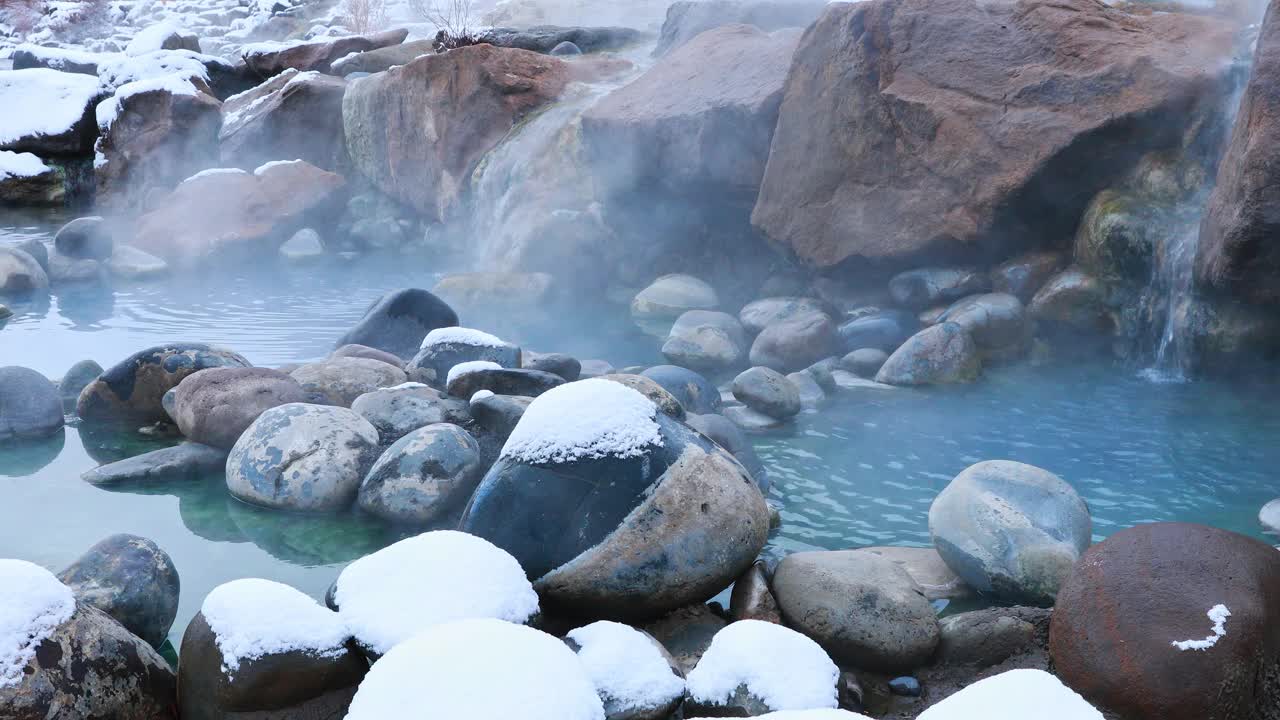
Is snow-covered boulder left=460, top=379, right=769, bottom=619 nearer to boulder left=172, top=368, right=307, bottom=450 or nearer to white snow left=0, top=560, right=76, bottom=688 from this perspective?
white snow left=0, top=560, right=76, bottom=688

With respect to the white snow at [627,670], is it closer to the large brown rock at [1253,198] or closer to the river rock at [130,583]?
the river rock at [130,583]

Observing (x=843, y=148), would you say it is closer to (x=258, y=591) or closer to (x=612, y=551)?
(x=612, y=551)

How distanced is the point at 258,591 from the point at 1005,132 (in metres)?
6.13

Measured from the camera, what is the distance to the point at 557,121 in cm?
1099

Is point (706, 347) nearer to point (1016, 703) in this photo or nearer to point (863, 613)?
point (863, 613)

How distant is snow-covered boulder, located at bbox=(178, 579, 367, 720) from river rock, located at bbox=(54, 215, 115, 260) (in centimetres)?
917

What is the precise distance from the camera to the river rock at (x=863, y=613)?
10.6 feet

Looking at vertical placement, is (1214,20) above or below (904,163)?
above

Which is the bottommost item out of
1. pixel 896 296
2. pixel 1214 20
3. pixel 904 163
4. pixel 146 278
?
pixel 146 278

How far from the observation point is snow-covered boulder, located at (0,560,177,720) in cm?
257

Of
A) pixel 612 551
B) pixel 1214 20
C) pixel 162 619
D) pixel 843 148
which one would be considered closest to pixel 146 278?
pixel 843 148

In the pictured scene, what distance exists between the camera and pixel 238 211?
40.1 ft

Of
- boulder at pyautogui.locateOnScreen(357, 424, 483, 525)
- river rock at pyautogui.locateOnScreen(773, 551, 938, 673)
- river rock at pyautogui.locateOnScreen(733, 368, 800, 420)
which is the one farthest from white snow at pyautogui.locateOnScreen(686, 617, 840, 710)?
river rock at pyautogui.locateOnScreen(733, 368, 800, 420)

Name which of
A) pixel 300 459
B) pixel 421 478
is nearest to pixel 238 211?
pixel 300 459
